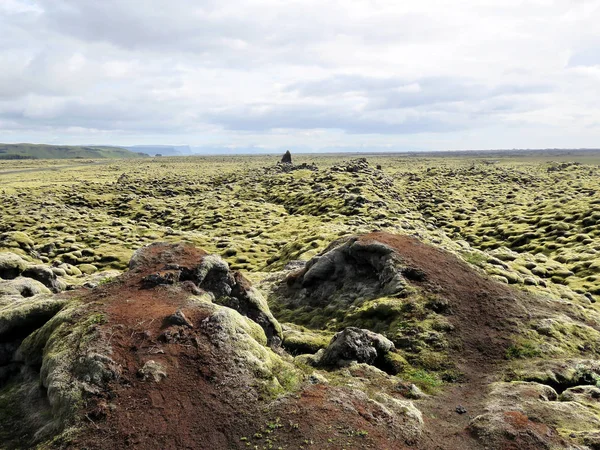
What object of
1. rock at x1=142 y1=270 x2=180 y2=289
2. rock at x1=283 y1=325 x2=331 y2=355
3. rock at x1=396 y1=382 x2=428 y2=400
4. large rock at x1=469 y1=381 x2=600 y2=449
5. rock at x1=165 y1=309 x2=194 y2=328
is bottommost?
rock at x1=283 y1=325 x2=331 y2=355

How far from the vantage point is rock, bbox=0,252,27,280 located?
26078 millimetres

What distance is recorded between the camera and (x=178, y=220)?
76312mm

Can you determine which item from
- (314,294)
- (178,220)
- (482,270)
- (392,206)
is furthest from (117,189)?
(482,270)

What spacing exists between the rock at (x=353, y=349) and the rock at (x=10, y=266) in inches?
842

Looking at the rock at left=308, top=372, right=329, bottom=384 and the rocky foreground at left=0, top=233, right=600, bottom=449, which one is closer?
the rocky foreground at left=0, top=233, right=600, bottom=449

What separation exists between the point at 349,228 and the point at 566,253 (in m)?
24.9

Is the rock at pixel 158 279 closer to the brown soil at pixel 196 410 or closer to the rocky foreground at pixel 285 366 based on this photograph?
the rocky foreground at pixel 285 366

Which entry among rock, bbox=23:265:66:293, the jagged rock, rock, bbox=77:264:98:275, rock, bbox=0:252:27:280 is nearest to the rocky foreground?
the jagged rock

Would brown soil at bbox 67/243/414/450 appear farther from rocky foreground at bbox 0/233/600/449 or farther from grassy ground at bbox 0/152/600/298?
grassy ground at bbox 0/152/600/298

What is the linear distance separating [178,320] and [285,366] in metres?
4.69

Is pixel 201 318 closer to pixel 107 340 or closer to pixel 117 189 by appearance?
pixel 107 340

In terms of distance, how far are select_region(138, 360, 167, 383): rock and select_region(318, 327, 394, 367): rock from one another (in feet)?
24.5

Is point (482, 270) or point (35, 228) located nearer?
point (482, 270)

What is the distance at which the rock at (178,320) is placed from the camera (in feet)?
51.6
